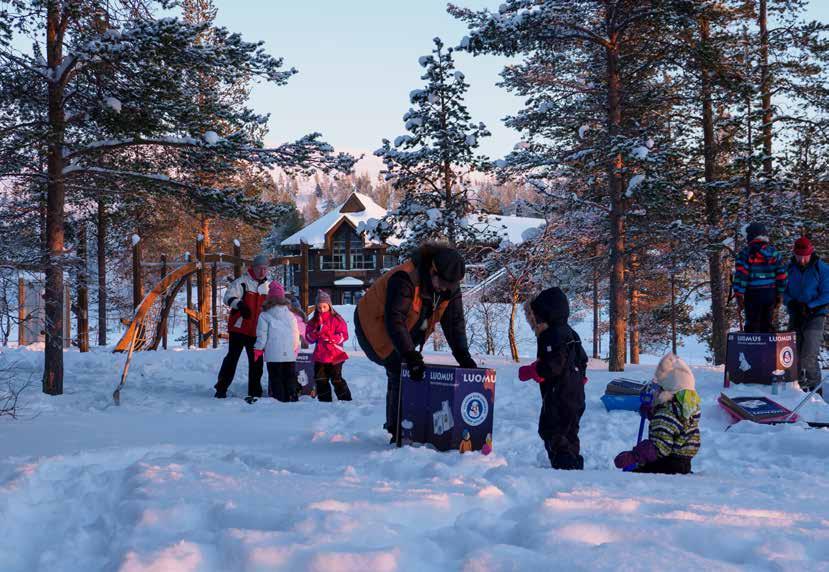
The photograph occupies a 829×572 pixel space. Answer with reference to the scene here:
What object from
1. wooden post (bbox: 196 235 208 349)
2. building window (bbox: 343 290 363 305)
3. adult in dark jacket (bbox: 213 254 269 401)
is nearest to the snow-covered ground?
adult in dark jacket (bbox: 213 254 269 401)

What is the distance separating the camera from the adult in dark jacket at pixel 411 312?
5.49 meters

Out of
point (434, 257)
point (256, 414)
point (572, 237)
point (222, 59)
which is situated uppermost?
point (222, 59)

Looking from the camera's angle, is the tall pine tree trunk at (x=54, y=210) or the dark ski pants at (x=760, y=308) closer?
the dark ski pants at (x=760, y=308)

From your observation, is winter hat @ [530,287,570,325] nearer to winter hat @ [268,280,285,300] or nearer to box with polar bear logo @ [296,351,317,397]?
winter hat @ [268,280,285,300]

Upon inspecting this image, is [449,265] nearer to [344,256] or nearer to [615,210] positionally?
[615,210]

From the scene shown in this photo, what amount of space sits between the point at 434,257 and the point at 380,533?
274 centimetres

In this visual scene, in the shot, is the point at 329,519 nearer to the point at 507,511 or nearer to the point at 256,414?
the point at 507,511

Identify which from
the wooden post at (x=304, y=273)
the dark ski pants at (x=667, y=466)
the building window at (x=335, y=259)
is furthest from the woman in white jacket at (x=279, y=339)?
the building window at (x=335, y=259)

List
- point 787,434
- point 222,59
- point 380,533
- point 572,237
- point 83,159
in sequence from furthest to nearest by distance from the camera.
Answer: point 572,237
point 83,159
point 222,59
point 787,434
point 380,533

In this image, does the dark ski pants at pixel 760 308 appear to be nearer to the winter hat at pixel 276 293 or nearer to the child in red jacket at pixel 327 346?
the child in red jacket at pixel 327 346

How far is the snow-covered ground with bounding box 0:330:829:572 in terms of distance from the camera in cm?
284

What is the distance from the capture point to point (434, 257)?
553 cm

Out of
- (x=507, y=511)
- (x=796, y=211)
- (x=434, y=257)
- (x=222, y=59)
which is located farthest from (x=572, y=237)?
(x=507, y=511)

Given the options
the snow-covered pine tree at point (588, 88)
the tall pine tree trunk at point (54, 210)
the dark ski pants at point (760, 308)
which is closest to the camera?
the dark ski pants at point (760, 308)
